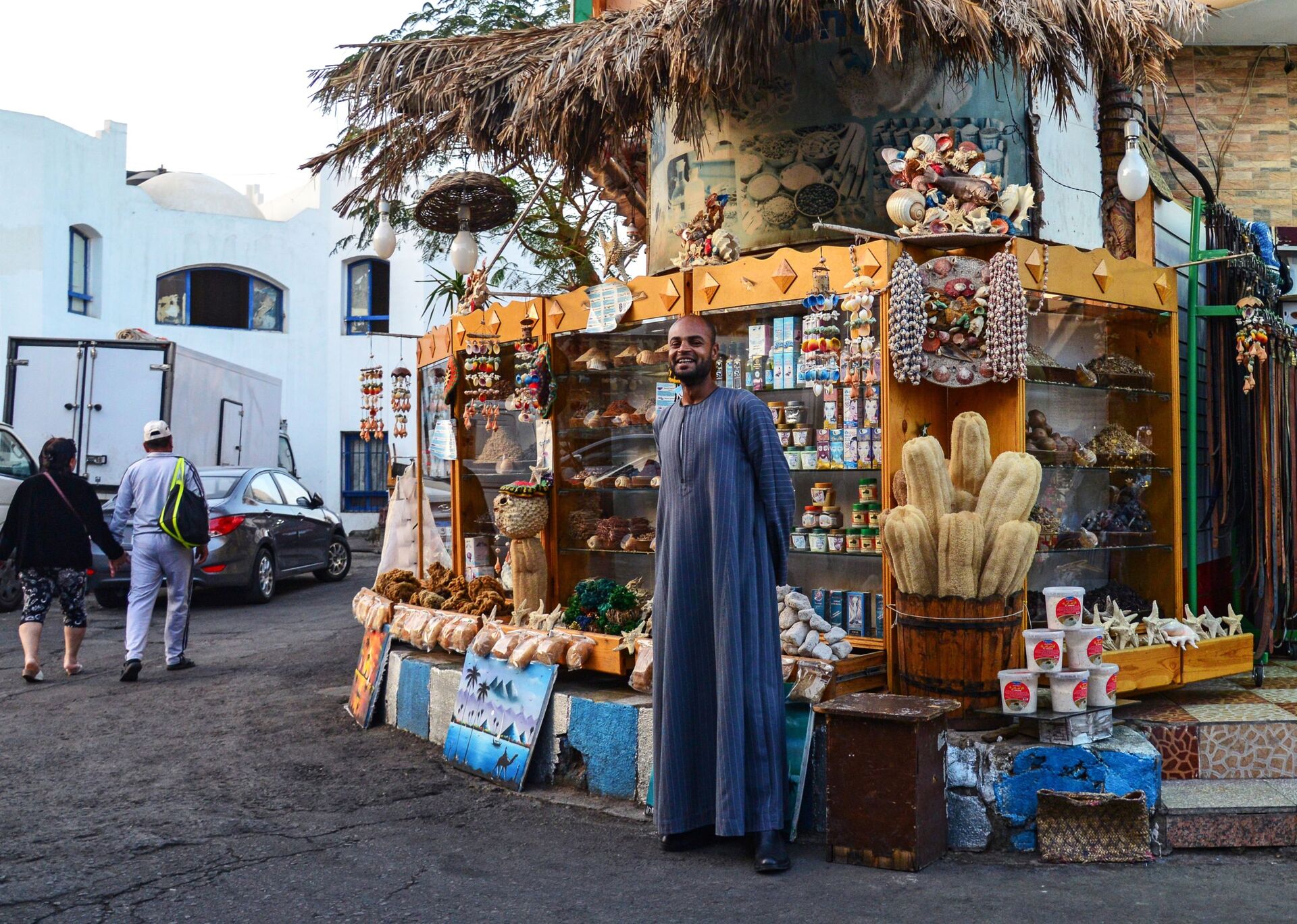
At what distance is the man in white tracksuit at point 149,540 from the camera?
8500 millimetres

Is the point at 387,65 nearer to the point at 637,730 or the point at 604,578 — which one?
the point at 604,578

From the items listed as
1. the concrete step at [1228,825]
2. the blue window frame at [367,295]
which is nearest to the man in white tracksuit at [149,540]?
the concrete step at [1228,825]

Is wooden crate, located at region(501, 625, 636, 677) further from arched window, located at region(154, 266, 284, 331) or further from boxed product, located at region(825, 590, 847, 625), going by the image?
arched window, located at region(154, 266, 284, 331)

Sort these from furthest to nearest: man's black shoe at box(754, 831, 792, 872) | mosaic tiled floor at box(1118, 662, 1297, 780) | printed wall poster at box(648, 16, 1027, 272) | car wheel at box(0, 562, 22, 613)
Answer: car wheel at box(0, 562, 22, 613), printed wall poster at box(648, 16, 1027, 272), mosaic tiled floor at box(1118, 662, 1297, 780), man's black shoe at box(754, 831, 792, 872)

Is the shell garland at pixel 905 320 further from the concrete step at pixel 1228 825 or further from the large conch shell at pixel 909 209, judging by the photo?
the concrete step at pixel 1228 825

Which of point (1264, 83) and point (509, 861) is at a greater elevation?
point (1264, 83)

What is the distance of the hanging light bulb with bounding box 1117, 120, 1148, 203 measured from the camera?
638 centimetres

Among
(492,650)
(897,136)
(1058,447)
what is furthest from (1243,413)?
(492,650)

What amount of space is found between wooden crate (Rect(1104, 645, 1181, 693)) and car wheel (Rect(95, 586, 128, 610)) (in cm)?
1128

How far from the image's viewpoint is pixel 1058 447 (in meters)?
5.91

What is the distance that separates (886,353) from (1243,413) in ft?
9.65

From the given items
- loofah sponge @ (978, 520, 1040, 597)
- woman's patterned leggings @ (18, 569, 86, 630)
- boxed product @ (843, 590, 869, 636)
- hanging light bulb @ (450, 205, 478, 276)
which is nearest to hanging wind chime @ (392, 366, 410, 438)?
hanging light bulb @ (450, 205, 478, 276)

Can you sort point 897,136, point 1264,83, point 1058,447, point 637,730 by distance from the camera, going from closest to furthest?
1. point 637,730
2. point 1058,447
3. point 897,136
4. point 1264,83

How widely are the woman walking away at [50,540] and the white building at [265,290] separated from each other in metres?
12.8
